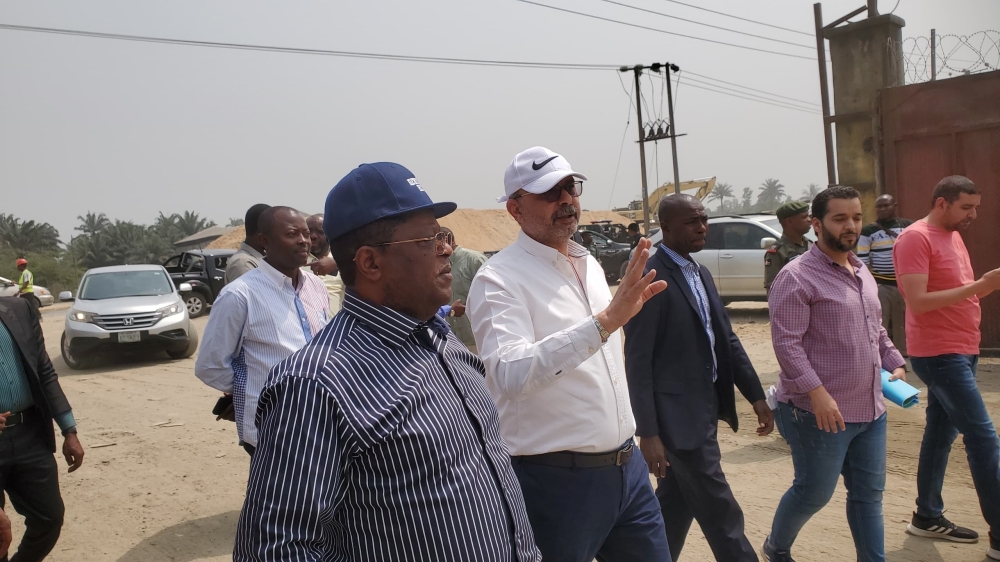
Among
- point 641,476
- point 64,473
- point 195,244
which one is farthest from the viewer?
point 195,244

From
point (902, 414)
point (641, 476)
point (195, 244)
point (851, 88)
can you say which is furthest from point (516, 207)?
point (195, 244)

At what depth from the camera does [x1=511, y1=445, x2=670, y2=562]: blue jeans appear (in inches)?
105

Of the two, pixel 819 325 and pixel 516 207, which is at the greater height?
pixel 516 207

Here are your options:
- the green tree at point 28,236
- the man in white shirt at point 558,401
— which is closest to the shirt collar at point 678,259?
the man in white shirt at point 558,401

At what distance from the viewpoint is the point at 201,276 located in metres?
20.4

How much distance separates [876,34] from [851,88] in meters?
0.77

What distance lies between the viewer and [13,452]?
3.71m

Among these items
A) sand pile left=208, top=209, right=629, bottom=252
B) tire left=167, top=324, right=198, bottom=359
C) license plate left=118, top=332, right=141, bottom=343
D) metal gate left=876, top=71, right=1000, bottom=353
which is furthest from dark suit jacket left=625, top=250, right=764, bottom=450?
sand pile left=208, top=209, right=629, bottom=252

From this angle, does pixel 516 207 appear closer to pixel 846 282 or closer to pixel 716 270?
pixel 846 282

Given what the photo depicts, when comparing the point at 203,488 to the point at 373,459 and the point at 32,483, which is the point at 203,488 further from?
the point at 373,459

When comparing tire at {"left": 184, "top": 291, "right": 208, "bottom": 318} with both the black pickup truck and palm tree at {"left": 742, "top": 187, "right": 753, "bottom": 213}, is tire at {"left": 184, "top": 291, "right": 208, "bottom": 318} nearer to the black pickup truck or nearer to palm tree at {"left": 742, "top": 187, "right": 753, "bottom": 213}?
the black pickup truck

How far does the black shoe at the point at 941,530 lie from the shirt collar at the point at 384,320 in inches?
158

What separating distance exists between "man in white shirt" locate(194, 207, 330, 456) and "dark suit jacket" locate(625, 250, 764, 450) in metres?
1.79

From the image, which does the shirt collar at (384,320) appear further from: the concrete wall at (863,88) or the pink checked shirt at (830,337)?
the concrete wall at (863,88)
